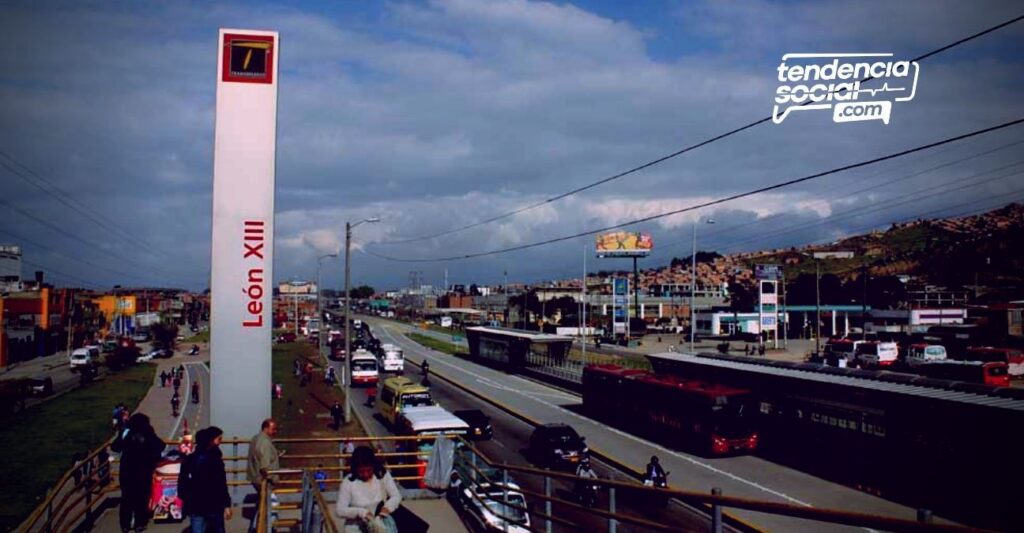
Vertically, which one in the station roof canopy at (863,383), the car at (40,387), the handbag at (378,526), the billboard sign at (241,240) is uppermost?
the billboard sign at (241,240)

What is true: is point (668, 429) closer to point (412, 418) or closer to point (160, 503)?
point (412, 418)

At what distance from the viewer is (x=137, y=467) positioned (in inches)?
398

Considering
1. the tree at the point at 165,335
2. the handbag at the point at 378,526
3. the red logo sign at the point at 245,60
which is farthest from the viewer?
the tree at the point at 165,335

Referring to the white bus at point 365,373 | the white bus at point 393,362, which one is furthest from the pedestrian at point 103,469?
the white bus at point 393,362

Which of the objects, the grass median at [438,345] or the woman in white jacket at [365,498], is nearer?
the woman in white jacket at [365,498]

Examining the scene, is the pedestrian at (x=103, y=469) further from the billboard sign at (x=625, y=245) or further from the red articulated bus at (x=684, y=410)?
the billboard sign at (x=625, y=245)

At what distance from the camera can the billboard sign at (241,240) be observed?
15844 mm

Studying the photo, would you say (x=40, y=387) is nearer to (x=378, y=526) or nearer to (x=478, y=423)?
(x=478, y=423)

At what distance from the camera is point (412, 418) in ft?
92.5

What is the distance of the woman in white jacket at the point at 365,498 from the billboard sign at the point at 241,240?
8.72 metres

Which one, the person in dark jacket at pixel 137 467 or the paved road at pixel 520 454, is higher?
the person in dark jacket at pixel 137 467

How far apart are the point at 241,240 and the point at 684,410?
70.5 ft

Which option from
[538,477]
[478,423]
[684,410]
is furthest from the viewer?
[478,423]

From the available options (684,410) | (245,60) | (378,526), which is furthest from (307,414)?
(378,526)
